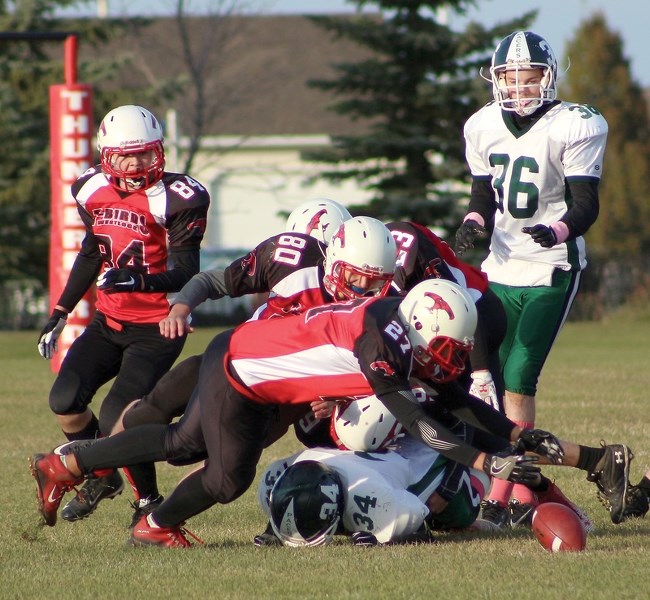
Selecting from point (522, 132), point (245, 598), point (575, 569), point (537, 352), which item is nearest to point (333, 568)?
point (245, 598)

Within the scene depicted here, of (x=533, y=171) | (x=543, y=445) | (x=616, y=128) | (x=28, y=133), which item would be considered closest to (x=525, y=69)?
(x=533, y=171)

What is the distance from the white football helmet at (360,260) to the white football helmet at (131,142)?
1317 millimetres

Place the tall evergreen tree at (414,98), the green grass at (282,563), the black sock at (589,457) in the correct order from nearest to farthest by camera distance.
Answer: the green grass at (282,563) → the black sock at (589,457) → the tall evergreen tree at (414,98)

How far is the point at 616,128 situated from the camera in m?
32.6

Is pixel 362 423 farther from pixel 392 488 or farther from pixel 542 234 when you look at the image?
pixel 542 234

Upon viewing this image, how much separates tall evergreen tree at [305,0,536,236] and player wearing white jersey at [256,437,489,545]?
51.0ft

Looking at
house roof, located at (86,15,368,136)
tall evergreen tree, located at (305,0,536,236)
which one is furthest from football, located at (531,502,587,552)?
house roof, located at (86,15,368,136)

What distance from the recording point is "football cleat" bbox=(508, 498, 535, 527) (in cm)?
578

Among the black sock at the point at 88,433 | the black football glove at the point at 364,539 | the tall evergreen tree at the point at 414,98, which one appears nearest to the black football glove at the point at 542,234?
the black football glove at the point at 364,539

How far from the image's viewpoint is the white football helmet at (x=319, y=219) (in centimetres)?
587

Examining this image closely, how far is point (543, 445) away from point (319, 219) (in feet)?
5.23

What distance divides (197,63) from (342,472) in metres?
24.2

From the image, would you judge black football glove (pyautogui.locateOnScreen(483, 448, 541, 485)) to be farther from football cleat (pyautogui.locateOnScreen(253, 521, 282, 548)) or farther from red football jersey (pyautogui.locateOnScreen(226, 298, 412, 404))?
football cleat (pyautogui.locateOnScreen(253, 521, 282, 548))

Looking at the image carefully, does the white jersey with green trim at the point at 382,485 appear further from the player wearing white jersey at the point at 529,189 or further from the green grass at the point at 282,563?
the player wearing white jersey at the point at 529,189
